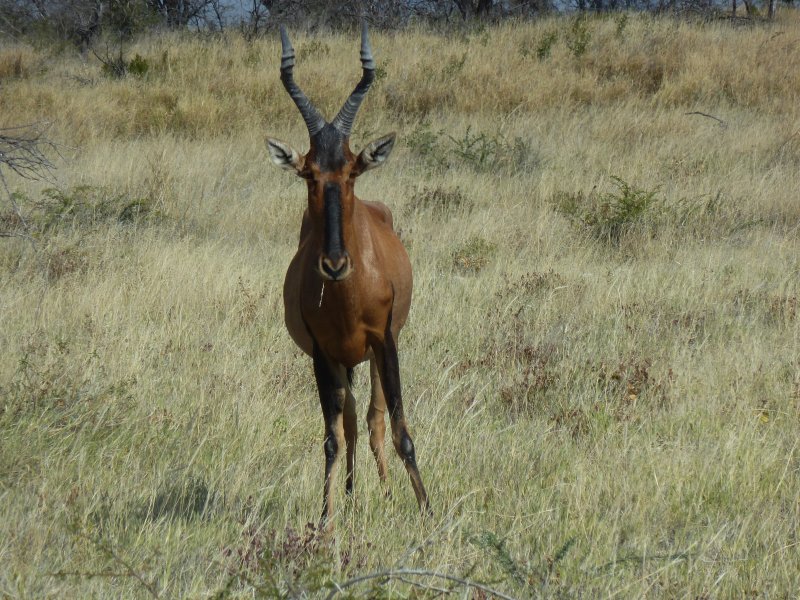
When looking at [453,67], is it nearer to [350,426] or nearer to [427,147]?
[427,147]

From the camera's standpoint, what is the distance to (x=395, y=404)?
14.3 feet

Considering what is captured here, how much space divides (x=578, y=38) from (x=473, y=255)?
1071cm

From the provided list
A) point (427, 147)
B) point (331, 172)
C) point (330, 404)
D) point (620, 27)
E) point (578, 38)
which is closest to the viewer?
point (331, 172)

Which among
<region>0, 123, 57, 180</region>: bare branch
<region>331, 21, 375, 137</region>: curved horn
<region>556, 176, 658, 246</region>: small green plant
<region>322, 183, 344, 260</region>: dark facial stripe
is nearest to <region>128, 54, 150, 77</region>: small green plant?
<region>0, 123, 57, 180</region>: bare branch

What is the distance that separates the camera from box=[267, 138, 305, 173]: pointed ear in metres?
4.11

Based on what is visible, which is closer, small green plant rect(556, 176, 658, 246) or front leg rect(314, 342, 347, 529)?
front leg rect(314, 342, 347, 529)

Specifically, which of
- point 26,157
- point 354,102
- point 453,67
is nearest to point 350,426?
point 354,102

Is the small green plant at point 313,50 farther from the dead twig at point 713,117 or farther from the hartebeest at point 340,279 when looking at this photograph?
the hartebeest at point 340,279

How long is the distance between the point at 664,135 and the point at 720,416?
884cm

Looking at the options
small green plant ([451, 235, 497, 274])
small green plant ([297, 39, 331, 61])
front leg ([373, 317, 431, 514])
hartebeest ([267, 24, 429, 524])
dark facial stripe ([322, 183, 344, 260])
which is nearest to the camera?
dark facial stripe ([322, 183, 344, 260])

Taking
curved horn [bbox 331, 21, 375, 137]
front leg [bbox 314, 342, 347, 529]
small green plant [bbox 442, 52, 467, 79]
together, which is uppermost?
curved horn [bbox 331, 21, 375, 137]

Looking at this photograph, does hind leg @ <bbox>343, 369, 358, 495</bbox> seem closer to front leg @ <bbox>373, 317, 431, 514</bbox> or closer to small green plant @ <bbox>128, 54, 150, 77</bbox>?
front leg @ <bbox>373, 317, 431, 514</bbox>

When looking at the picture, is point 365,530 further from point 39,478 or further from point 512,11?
point 512,11

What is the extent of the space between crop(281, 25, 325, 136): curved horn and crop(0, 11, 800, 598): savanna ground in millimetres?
1628
